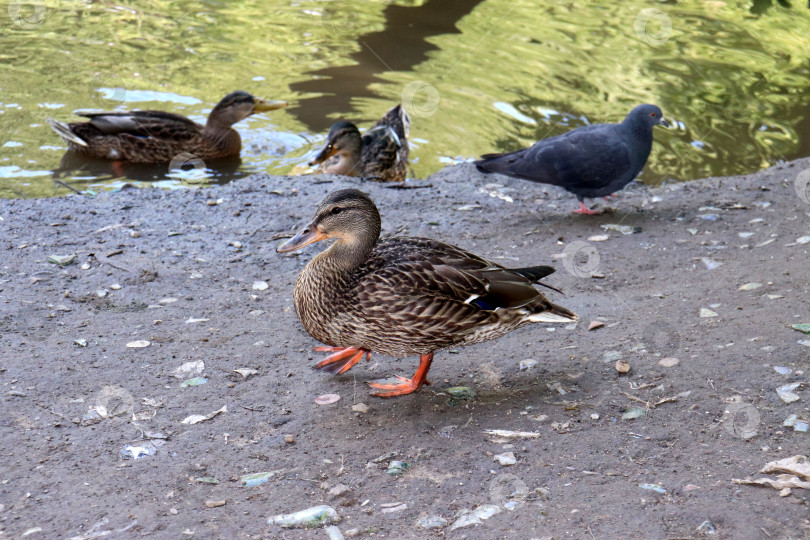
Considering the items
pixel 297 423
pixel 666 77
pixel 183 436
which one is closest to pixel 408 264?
pixel 297 423

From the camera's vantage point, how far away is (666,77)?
1209cm

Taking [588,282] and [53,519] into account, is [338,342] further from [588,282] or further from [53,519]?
[588,282]

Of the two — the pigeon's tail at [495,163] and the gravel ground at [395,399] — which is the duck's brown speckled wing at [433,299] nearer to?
the gravel ground at [395,399]

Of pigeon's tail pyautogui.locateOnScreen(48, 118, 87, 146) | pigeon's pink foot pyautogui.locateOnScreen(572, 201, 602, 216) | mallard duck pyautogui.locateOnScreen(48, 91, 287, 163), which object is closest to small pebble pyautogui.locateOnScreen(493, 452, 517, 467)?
pigeon's pink foot pyautogui.locateOnScreen(572, 201, 602, 216)

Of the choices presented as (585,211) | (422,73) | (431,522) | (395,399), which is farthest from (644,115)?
(431,522)

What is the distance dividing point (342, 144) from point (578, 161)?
305 centimetres

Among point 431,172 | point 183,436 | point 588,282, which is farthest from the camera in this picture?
point 431,172

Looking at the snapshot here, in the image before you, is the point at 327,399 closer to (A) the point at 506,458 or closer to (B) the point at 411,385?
(B) the point at 411,385

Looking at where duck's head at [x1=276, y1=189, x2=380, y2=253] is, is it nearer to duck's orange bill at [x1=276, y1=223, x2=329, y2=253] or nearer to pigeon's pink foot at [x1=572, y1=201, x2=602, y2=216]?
duck's orange bill at [x1=276, y1=223, x2=329, y2=253]

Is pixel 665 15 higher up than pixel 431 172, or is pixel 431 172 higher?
pixel 665 15

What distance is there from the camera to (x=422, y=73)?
12.1 m

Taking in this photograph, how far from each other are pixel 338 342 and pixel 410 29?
9.97 metres

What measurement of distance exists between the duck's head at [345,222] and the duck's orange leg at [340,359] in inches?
30.0

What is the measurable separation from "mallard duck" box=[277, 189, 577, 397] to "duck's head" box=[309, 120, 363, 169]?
4.40 m
